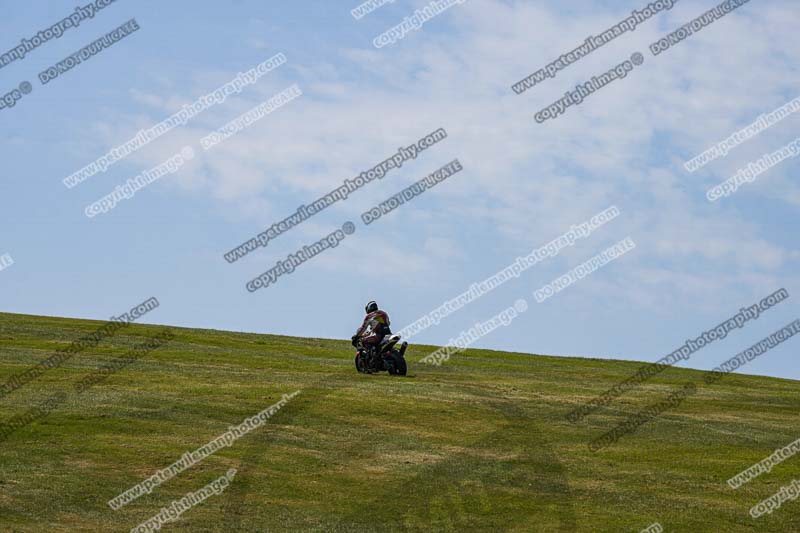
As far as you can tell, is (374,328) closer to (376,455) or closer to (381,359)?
(381,359)

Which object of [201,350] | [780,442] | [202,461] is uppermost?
[201,350]

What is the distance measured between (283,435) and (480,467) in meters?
5.65

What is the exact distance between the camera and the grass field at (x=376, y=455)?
77.2ft

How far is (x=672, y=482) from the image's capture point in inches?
1083

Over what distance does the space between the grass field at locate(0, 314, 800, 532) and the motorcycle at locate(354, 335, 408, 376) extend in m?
0.60

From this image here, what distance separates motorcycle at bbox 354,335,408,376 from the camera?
42.8m

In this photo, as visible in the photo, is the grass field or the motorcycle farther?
the motorcycle

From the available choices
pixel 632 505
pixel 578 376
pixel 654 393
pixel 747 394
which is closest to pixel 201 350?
pixel 578 376

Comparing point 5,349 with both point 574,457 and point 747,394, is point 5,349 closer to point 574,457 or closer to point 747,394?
point 574,457

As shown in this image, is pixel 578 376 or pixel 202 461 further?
pixel 578 376

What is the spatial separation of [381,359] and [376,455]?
14.7 m

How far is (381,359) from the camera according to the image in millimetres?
43188

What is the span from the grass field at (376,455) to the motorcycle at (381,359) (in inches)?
23.6

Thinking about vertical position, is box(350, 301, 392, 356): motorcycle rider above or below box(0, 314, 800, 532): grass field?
above
